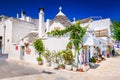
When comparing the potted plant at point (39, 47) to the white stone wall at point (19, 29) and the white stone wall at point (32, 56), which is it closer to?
the white stone wall at point (32, 56)

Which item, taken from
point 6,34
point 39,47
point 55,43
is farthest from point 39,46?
point 6,34

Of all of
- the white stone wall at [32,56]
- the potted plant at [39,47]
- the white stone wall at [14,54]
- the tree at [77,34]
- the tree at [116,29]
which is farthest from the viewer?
the tree at [116,29]

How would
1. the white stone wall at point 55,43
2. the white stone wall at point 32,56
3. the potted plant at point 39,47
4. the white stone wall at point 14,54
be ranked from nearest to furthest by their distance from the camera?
the white stone wall at point 55,43, the potted plant at point 39,47, the white stone wall at point 32,56, the white stone wall at point 14,54

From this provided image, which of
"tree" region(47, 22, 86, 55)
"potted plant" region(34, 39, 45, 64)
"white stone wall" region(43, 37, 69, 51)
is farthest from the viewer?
"potted plant" region(34, 39, 45, 64)

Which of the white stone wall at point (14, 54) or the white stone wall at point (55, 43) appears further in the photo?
the white stone wall at point (14, 54)

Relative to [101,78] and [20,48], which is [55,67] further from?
[20,48]

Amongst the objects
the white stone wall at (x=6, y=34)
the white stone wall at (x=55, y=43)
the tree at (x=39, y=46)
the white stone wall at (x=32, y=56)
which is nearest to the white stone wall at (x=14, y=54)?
the white stone wall at (x=32, y=56)

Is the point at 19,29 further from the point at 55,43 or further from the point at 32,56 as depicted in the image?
the point at 55,43

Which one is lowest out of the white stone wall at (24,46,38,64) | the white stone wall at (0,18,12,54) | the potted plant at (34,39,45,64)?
the white stone wall at (24,46,38,64)

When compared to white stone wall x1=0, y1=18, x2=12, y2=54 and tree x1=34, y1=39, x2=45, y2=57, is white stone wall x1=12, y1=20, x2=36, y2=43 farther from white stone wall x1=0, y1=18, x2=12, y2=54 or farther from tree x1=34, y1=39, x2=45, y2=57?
tree x1=34, y1=39, x2=45, y2=57

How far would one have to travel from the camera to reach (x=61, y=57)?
57.4ft

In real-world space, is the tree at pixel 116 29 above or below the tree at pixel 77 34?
above

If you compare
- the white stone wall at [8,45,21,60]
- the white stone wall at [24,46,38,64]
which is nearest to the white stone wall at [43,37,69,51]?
the white stone wall at [24,46,38,64]

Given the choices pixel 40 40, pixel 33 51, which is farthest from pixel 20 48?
pixel 40 40
